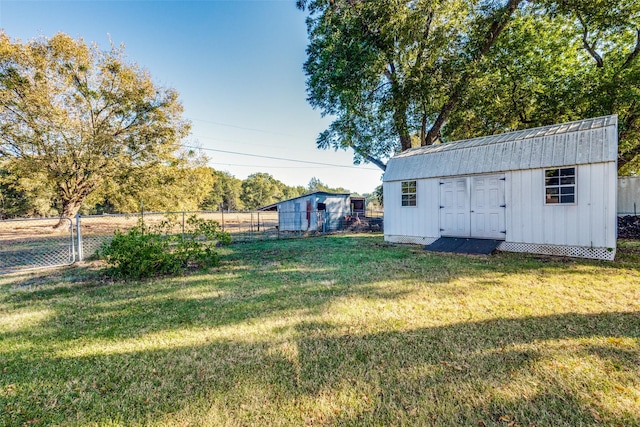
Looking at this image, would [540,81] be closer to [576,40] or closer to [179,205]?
[576,40]

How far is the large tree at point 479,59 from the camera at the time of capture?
423 inches

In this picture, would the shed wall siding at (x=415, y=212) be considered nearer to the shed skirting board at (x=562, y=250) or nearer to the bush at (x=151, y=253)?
the shed skirting board at (x=562, y=250)

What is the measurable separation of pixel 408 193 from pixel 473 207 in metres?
2.27

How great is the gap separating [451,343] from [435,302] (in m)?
1.25

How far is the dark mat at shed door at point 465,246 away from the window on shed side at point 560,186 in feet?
5.77

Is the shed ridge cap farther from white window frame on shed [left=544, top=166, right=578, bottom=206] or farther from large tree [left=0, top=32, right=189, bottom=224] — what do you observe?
large tree [left=0, top=32, right=189, bottom=224]

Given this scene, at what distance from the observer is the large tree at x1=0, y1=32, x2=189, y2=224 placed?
1501cm

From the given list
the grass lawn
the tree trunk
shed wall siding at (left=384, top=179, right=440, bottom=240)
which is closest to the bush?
the grass lawn

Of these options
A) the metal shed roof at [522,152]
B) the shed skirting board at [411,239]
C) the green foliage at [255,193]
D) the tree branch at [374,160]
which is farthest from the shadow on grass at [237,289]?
the green foliage at [255,193]

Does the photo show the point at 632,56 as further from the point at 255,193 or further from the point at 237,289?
the point at 255,193

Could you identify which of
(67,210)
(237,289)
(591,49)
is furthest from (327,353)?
(67,210)

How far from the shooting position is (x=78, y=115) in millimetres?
16703

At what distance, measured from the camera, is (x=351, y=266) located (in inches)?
261

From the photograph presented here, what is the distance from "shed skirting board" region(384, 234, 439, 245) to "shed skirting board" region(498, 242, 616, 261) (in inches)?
82.1
